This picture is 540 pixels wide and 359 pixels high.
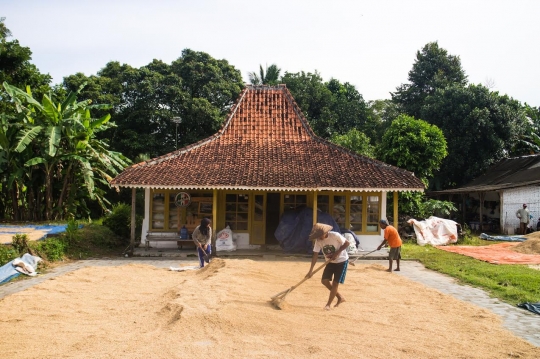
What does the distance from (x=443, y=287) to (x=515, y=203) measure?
12.5 meters

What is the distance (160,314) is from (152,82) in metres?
22.6

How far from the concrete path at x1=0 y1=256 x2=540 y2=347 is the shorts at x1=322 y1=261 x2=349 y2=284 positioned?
8.33 ft

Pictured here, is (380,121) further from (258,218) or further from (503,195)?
(258,218)

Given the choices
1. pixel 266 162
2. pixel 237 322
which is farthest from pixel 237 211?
pixel 237 322

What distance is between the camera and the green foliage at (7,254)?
1177cm

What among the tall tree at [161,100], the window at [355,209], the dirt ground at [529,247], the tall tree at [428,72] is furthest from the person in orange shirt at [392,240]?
the tall tree at [428,72]

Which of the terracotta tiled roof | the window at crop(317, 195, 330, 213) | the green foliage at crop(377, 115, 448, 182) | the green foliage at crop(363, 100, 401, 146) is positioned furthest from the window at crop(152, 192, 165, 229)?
the green foliage at crop(363, 100, 401, 146)

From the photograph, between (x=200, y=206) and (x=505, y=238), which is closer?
(x=200, y=206)

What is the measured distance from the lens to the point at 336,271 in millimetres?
8445

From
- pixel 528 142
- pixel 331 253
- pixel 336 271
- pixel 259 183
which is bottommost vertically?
pixel 336 271

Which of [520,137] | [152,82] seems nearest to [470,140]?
[520,137]

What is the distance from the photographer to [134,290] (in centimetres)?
958

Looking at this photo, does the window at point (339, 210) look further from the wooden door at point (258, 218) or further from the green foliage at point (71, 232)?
the green foliage at point (71, 232)

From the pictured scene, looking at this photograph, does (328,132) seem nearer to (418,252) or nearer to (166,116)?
(166,116)
